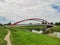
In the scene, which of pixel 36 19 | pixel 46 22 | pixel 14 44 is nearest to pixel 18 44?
pixel 14 44

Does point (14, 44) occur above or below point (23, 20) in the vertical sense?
above

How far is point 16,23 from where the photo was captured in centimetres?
12769

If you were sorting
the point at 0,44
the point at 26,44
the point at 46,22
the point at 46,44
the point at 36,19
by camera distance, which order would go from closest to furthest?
the point at 0,44 < the point at 26,44 < the point at 46,44 < the point at 36,19 < the point at 46,22

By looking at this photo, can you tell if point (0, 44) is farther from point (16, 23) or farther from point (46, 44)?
point (16, 23)

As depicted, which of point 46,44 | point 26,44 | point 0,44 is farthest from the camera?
point 46,44

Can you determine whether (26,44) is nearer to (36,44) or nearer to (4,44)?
(36,44)

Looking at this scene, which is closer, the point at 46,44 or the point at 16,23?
the point at 46,44

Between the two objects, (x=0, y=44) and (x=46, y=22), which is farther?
(x=46, y=22)

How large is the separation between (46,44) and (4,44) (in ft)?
28.2

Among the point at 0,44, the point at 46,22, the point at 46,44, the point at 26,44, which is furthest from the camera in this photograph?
the point at 46,22

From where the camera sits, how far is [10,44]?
31547 millimetres

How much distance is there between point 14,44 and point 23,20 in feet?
301

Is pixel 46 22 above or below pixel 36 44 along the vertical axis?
below

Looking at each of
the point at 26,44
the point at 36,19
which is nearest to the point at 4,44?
the point at 26,44
